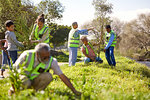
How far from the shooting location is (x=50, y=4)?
19406mm

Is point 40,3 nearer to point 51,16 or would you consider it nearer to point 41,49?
point 51,16

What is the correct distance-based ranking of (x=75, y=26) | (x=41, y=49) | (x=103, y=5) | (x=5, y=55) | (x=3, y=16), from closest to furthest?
(x=41, y=49), (x=5, y=55), (x=75, y=26), (x=103, y=5), (x=3, y=16)

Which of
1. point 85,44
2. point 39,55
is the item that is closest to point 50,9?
point 85,44

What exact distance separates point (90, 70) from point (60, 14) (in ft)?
47.4

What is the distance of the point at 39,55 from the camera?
3.20 m

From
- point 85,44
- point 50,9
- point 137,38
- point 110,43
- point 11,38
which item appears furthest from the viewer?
point 137,38

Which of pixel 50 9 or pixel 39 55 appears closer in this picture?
pixel 39 55

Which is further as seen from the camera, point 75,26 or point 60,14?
point 60,14

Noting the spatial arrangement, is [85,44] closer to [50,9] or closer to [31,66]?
[31,66]

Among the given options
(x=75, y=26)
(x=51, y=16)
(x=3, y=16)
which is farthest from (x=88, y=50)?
(x=3, y=16)

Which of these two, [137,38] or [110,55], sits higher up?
[137,38]

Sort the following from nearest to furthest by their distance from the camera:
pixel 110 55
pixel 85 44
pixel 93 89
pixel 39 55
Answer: pixel 39 55 < pixel 93 89 < pixel 110 55 < pixel 85 44

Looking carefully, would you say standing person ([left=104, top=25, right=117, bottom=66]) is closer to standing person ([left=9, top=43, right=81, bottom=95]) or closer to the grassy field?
the grassy field

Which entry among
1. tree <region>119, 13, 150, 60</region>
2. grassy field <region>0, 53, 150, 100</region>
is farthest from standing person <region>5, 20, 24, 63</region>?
tree <region>119, 13, 150, 60</region>
